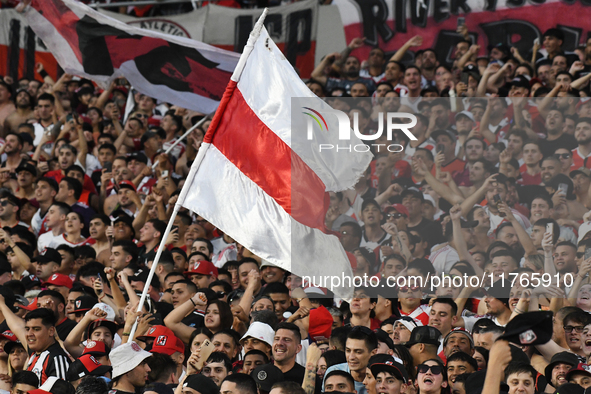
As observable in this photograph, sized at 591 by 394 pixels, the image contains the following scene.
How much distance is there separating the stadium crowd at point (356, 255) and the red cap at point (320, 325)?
2cm

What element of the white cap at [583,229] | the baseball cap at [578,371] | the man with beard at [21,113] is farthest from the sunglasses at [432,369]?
the man with beard at [21,113]

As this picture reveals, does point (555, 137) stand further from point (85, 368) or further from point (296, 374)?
point (85, 368)

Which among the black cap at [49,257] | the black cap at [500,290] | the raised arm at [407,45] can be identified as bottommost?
the black cap at [49,257]

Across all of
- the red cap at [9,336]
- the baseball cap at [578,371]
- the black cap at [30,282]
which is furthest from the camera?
the black cap at [30,282]

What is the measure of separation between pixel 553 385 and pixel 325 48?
31.4 feet

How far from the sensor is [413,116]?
35.3 feet

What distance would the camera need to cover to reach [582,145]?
9438 mm

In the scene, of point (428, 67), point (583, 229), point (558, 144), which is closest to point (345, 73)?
point (428, 67)

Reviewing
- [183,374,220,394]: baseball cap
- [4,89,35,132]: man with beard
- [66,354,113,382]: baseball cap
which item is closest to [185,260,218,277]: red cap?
[66,354,113,382]: baseball cap

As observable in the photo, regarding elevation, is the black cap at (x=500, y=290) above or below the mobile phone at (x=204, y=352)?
above

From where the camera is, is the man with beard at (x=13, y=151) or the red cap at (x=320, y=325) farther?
the man with beard at (x=13, y=151)

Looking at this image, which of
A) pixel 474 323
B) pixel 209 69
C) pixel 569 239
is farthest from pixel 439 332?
pixel 209 69

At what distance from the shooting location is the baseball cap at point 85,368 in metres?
6.77

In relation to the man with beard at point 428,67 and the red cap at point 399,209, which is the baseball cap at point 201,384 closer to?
the red cap at point 399,209
